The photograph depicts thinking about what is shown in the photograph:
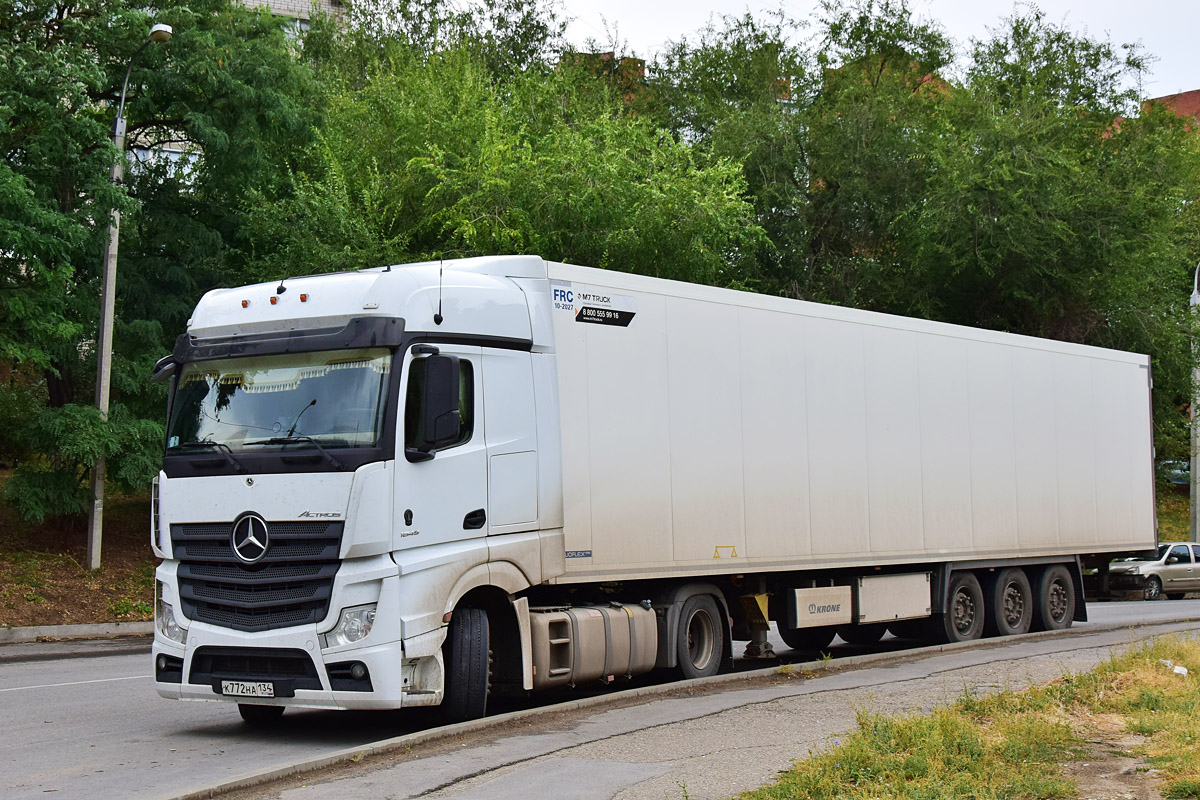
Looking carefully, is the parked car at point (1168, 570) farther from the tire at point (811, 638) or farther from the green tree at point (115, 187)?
the green tree at point (115, 187)

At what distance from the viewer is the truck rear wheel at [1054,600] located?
56.4 ft

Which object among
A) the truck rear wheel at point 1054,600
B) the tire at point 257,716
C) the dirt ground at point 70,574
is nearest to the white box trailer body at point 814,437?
the truck rear wheel at point 1054,600

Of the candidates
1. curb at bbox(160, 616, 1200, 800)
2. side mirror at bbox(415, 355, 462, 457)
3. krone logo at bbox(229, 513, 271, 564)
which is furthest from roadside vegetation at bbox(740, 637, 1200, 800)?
krone logo at bbox(229, 513, 271, 564)

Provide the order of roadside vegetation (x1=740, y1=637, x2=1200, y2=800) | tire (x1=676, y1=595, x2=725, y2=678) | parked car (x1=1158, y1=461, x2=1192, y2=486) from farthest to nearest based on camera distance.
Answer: parked car (x1=1158, y1=461, x2=1192, y2=486) < tire (x1=676, y1=595, x2=725, y2=678) < roadside vegetation (x1=740, y1=637, x2=1200, y2=800)

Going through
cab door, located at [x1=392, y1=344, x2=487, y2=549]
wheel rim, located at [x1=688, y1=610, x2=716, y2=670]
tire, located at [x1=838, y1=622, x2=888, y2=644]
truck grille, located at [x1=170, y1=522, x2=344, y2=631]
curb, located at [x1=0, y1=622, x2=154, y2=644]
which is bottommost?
tire, located at [x1=838, y1=622, x2=888, y2=644]

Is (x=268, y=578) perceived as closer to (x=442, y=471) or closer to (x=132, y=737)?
(x=442, y=471)

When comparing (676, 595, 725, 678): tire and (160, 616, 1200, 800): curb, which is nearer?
(160, 616, 1200, 800): curb

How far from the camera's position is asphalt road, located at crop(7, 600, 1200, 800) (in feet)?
25.8

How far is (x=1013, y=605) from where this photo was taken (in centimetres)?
1683

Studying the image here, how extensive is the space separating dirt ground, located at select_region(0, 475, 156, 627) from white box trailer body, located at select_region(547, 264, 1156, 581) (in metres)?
11.5

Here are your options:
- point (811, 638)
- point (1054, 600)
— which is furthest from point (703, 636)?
point (1054, 600)

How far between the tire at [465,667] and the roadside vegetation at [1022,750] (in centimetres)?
265

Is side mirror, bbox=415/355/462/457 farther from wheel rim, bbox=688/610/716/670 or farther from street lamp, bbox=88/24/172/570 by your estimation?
street lamp, bbox=88/24/172/570

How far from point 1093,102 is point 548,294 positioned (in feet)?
85.9
